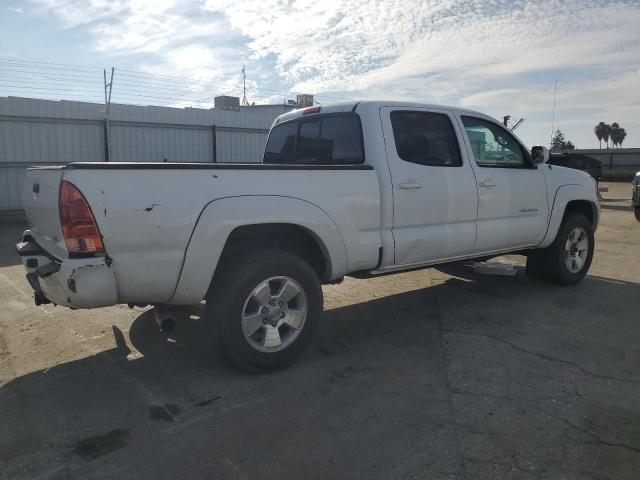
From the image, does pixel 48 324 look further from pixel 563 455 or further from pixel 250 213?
pixel 563 455

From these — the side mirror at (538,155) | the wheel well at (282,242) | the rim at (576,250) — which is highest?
the side mirror at (538,155)

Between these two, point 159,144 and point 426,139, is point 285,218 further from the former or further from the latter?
point 159,144

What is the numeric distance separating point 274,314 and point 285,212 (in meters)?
0.76

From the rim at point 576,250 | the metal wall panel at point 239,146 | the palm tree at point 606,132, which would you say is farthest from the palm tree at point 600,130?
the rim at point 576,250

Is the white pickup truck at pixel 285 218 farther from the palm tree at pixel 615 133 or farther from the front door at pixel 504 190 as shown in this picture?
the palm tree at pixel 615 133

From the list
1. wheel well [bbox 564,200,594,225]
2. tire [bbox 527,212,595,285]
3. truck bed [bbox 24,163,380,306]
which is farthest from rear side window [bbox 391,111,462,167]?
wheel well [bbox 564,200,594,225]

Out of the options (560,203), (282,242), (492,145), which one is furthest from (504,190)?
(282,242)

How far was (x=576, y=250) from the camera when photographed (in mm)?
6715

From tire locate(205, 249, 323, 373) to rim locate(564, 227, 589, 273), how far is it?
3.89 metres

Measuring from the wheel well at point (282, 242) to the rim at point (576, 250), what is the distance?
3625 millimetres

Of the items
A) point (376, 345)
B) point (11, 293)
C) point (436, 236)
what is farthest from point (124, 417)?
point (11, 293)

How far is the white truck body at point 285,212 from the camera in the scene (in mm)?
3352

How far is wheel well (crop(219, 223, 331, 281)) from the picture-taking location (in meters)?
3.95

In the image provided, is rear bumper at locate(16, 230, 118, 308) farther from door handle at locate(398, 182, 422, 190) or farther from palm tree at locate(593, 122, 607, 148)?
palm tree at locate(593, 122, 607, 148)
